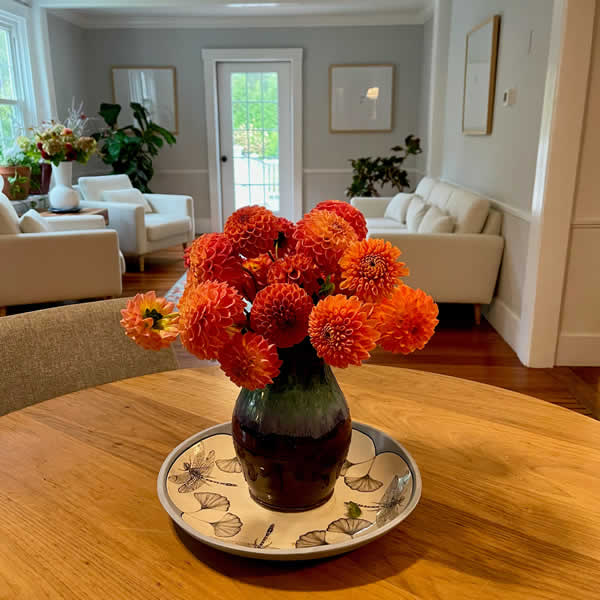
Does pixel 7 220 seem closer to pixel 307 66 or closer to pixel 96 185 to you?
pixel 96 185

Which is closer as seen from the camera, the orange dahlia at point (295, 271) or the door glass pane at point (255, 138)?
the orange dahlia at point (295, 271)

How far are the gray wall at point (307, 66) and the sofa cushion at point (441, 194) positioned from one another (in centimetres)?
219

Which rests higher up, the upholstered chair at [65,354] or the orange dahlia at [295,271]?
the orange dahlia at [295,271]

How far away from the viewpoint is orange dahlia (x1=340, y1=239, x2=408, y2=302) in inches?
26.5

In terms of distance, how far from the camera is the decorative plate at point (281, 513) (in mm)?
723

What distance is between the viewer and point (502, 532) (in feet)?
2.49

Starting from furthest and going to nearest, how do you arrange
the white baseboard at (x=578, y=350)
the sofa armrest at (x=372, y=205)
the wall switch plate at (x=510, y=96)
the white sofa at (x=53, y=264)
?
the sofa armrest at (x=372, y=205) → the white sofa at (x=53, y=264) → the wall switch plate at (x=510, y=96) → the white baseboard at (x=578, y=350)

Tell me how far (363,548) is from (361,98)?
6784 mm

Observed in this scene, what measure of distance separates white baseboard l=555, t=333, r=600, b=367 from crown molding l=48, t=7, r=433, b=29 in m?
4.72

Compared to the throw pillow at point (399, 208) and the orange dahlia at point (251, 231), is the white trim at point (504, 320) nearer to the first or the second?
the throw pillow at point (399, 208)

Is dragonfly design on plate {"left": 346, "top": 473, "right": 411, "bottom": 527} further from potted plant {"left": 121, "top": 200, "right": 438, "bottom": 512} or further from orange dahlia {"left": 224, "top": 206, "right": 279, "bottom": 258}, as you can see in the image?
orange dahlia {"left": 224, "top": 206, "right": 279, "bottom": 258}

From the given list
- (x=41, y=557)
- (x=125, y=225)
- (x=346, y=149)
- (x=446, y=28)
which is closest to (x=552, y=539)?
(x=41, y=557)

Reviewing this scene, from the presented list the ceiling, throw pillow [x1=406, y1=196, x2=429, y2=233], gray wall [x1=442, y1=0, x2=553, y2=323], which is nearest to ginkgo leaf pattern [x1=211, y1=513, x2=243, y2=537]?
gray wall [x1=442, y1=0, x2=553, y2=323]

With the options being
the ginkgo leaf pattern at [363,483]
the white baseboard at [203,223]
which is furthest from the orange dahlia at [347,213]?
the white baseboard at [203,223]
